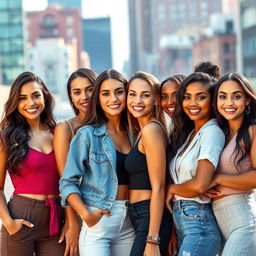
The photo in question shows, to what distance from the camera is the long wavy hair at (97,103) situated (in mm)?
5012

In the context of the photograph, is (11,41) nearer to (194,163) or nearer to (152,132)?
(152,132)

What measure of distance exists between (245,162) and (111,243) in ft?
4.05

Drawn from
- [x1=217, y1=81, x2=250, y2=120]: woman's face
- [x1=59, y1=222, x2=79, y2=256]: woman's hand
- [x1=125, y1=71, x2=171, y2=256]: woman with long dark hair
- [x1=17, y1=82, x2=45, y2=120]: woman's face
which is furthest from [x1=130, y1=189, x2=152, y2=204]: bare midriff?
[x1=17, y1=82, x2=45, y2=120]: woman's face

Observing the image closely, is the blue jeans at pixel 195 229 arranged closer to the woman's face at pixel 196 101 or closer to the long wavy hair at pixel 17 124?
the woman's face at pixel 196 101

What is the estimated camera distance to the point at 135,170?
15.6ft

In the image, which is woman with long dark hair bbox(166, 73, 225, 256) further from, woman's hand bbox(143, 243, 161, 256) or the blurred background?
the blurred background

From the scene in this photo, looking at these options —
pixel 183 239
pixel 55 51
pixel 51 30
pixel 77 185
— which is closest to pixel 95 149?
pixel 77 185

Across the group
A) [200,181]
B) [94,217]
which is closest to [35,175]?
[94,217]

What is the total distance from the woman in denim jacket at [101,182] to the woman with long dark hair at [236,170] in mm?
751

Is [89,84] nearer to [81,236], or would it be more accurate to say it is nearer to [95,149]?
[95,149]

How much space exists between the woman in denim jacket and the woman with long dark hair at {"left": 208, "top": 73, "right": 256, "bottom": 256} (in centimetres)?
75

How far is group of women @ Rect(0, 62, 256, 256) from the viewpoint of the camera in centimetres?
459

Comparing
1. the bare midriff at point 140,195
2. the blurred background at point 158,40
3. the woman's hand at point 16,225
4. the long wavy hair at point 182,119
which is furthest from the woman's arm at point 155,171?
the blurred background at point 158,40

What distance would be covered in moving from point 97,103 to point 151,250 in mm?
1305
